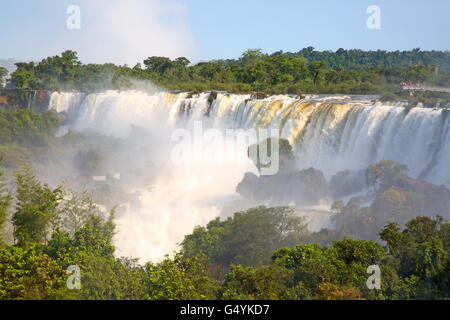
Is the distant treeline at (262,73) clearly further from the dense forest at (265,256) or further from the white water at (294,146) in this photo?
the dense forest at (265,256)

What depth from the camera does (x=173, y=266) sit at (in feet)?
33.6

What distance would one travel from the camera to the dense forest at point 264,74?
124 feet

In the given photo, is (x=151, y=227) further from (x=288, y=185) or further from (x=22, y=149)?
(x=22, y=149)

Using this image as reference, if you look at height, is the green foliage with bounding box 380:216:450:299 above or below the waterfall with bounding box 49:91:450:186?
below

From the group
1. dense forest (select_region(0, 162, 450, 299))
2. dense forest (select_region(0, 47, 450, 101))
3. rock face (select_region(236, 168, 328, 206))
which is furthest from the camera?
dense forest (select_region(0, 47, 450, 101))

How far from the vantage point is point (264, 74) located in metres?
45.3

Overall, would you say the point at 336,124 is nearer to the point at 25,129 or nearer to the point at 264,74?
the point at 264,74

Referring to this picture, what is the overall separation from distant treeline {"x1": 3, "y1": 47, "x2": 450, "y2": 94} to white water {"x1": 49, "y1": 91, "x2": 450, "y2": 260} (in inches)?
301

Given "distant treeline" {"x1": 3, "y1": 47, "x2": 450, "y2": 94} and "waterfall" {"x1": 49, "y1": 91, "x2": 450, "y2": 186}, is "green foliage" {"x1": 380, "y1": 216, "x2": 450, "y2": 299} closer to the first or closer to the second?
"waterfall" {"x1": 49, "y1": 91, "x2": 450, "y2": 186}

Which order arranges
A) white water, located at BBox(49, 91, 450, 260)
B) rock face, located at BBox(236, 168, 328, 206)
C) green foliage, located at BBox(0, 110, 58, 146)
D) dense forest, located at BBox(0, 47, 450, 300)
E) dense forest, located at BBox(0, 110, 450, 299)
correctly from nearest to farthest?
dense forest, located at BBox(0, 110, 450, 299) < dense forest, located at BBox(0, 47, 450, 300) < white water, located at BBox(49, 91, 450, 260) < rock face, located at BBox(236, 168, 328, 206) < green foliage, located at BBox(0, 110, 58, 146)

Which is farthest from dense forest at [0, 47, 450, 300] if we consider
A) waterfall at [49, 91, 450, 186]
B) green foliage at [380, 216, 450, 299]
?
waterfall at [49, 91, 450, 186]

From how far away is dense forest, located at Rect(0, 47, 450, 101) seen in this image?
3778cm

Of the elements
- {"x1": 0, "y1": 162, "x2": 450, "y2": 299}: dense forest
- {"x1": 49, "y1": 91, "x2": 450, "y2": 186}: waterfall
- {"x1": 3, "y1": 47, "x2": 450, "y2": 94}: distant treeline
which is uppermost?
{"x1": 3, "y1": 47, "x2": 450, "y2": 94}: distant treeline

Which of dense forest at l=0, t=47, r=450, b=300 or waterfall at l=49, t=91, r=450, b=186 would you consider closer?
dense forest at l=0, t=47, r=450, b=300
